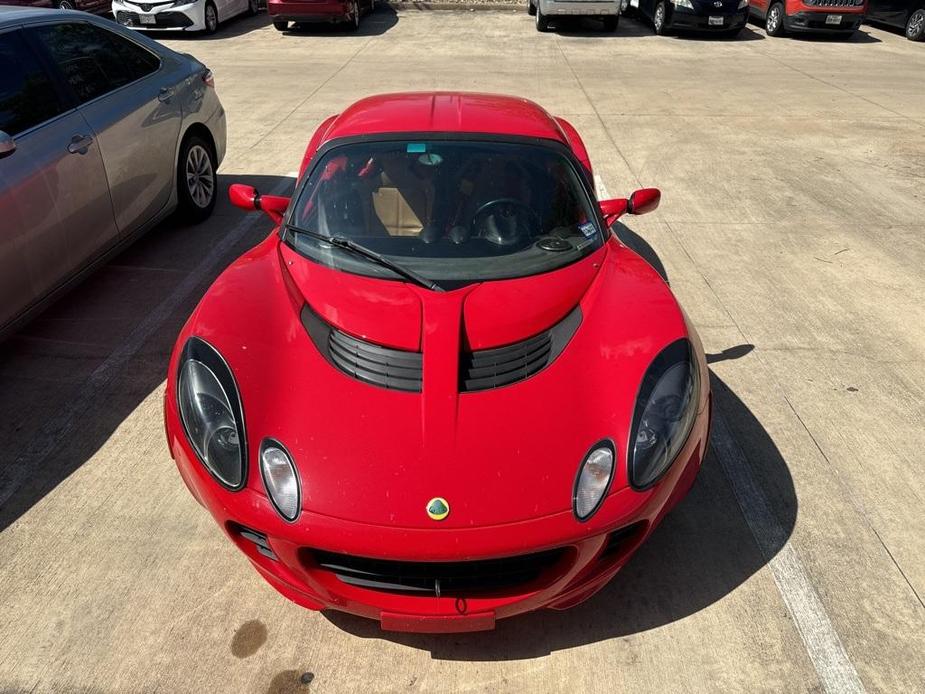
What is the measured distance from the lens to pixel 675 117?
948 centimetres

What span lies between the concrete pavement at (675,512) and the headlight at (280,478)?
636 millimetres

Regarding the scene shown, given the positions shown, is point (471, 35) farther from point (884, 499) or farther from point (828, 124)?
point (884, 499)

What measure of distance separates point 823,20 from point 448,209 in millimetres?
14638

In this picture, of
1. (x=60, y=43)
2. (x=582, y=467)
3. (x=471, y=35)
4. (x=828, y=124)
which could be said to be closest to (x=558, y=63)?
(x=471, y=35)

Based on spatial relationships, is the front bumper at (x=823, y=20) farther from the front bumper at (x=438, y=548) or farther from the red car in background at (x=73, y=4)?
the front bumper at (x=438, y=548)

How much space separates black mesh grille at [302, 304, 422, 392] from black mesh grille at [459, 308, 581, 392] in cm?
18

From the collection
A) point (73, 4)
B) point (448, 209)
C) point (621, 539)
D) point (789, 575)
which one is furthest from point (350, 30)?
point (621, 539)

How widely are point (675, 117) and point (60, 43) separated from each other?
23.3 ft

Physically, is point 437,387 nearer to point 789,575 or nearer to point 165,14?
point 789,575

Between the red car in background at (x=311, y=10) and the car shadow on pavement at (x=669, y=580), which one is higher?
the car shadow on pavement at (x=669, y=580)

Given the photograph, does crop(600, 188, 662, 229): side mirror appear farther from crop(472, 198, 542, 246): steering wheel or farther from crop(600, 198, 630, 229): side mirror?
crop(472, 198, 542, 246): steering wheel

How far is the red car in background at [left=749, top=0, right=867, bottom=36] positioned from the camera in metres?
14.6

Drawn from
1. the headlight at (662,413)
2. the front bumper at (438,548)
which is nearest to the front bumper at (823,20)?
the headlight at (662,413)

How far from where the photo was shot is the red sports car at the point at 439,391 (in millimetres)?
2311
